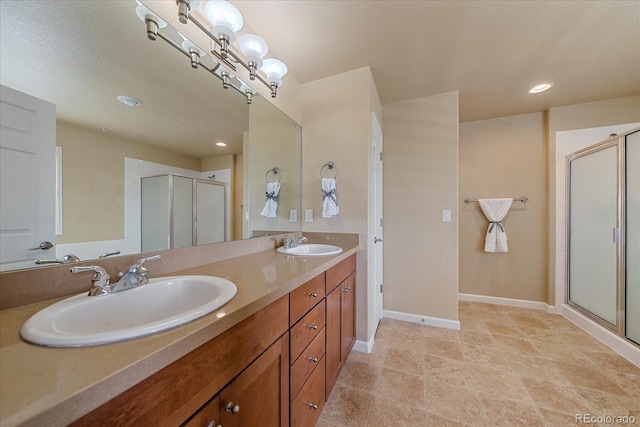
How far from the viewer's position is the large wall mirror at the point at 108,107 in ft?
2.34

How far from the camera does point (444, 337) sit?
2080 millimetres

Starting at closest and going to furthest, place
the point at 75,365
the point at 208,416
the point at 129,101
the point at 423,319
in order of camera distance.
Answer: the point at 75,365 < the point at 208,416 < the point at 129,101 < the point at 423,319

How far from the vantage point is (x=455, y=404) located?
133 centimetres

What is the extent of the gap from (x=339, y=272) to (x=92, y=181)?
4.05 ft

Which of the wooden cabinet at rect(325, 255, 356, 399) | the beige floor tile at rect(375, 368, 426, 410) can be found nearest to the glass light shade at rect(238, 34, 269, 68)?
the wooden cabinet at rect(325, 255, 356, 399)

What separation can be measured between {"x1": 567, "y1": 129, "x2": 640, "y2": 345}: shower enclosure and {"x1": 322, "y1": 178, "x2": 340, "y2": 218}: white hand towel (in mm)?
2422

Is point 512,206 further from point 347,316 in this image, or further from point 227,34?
point 227,34

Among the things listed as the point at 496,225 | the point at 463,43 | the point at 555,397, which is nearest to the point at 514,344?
the point at 555,397

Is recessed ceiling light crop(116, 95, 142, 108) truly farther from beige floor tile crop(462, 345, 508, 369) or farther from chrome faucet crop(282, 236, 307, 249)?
beige floor tile crop(462, 345, 508, 369)

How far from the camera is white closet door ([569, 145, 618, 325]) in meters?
2.05

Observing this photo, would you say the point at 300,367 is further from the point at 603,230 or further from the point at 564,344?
the point at 603,230

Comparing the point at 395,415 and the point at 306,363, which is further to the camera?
the point at 395,415

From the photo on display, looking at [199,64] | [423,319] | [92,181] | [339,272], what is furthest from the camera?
[423,319]

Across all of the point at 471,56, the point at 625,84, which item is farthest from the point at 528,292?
the point at 471,56
